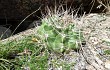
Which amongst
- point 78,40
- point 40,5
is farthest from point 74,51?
point 40,5

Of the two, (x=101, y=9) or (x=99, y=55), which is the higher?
(x=101, y=9)

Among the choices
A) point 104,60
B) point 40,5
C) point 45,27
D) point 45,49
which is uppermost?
point 40,5

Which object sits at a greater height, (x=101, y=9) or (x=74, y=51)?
(x=101, y=9)

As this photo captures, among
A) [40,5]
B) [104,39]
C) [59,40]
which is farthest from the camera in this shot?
[40,5]

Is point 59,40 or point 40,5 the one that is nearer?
point 59,40

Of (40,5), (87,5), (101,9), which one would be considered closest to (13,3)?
(40,5)

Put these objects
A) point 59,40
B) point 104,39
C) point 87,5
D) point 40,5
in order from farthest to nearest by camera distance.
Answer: point 87,5, point 40,5, point 104,39, point 59,40

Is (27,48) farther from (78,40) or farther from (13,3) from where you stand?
(13,3)

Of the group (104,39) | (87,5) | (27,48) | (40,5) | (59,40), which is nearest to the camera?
(59,40)

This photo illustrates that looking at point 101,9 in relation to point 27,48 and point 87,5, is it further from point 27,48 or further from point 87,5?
point 27,48
